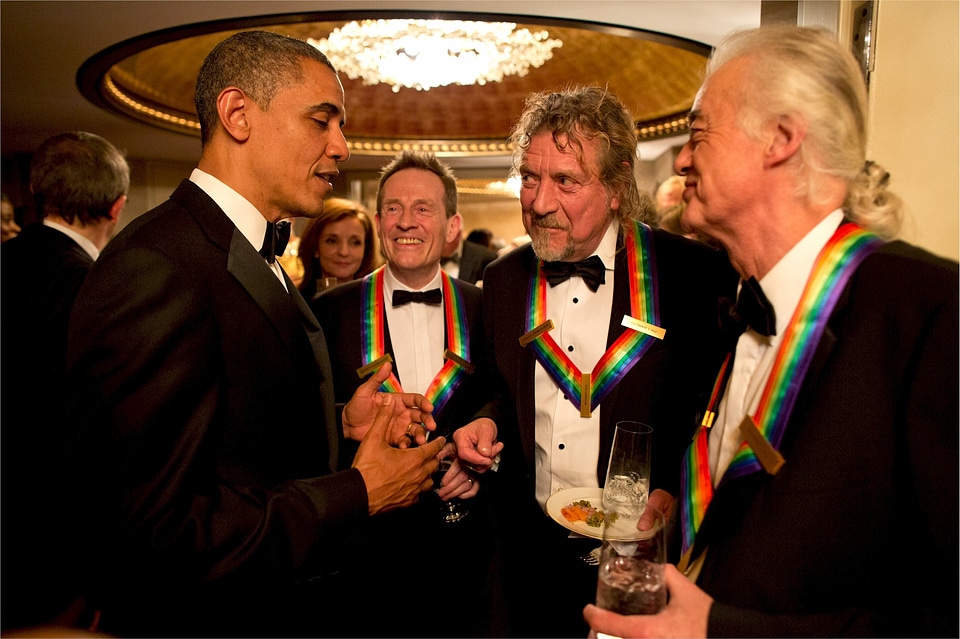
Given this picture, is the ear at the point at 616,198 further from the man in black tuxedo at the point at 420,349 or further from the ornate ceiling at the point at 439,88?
the ornate ceiling at the point at 439,88

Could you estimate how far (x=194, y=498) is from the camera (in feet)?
4.09

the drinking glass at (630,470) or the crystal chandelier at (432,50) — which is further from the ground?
the crystal chandelier at (432,50)

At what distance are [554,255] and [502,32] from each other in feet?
13.6

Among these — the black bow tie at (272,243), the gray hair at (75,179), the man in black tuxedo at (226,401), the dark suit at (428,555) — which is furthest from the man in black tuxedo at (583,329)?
the gray hair at (75,179)

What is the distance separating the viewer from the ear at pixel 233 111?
148 centimetres

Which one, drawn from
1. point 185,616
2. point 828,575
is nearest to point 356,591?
point 185,616

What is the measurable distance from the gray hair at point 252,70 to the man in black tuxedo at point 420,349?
1134 millimetres

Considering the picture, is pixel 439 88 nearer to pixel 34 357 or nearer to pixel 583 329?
pixel 34 357

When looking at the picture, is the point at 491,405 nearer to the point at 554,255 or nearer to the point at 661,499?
the point at 554,255

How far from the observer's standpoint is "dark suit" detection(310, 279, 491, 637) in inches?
95.3

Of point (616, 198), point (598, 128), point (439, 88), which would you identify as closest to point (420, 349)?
point (616, 198)

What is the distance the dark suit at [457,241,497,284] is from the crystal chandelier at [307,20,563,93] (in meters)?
1.87

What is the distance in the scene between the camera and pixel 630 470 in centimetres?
141

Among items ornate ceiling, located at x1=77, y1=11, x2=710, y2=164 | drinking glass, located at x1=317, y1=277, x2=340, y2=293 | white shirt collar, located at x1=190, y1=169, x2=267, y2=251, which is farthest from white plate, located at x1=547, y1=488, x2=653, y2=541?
ornate ceiling, located at x1=77, y1=11, x2=710, y2=164
